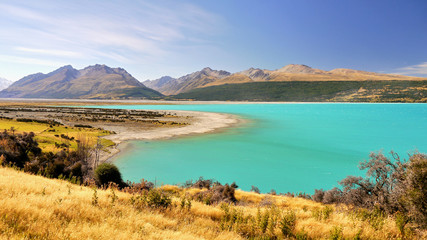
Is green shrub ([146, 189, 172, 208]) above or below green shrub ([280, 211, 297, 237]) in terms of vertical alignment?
above

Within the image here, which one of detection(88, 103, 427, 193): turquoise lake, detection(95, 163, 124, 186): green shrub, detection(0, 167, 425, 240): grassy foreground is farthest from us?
detection(88, 103, 427, 193): turquoise lake

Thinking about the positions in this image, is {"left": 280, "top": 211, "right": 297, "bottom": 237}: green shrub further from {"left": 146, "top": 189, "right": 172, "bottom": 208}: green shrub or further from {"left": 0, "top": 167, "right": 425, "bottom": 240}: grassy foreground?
{"left": 146, "top": 189, "right": 172, "bottom": 208}: green shrub

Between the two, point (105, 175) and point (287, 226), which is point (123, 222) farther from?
point (105, 175)

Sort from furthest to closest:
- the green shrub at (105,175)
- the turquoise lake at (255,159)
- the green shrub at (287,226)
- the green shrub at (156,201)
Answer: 1. the turquoise lake at (255,159)
2. the green shrub at (105,175)
3. the green shrub at (156,201)
4. the green shrub at (287,226)

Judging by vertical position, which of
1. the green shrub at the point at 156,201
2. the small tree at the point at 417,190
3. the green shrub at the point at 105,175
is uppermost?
the small tree at the point at 417,190

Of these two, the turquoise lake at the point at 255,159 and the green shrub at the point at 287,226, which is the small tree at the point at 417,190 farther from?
the turquoise lake at the point at 255,159

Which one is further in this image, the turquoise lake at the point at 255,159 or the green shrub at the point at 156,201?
the turquoise lake at the point at 255,159

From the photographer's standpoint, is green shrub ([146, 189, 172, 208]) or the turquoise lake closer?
green shrub ([146, 189, 172, 208])

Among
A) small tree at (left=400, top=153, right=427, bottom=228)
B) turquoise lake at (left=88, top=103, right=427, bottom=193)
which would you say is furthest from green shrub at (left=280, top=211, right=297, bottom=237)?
turquoise lake at (left=88, top=103, right=427, bottom=193)

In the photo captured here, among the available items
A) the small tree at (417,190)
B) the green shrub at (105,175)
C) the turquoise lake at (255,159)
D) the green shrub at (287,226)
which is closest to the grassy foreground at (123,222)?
the green shrub at (287,226)

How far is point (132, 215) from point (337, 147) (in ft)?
111

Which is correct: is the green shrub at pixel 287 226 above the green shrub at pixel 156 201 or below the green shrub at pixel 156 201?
below

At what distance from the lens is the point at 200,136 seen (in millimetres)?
39188

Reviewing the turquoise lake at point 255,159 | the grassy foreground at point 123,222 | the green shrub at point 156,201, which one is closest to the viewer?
the grassy foreground at point 123,222
